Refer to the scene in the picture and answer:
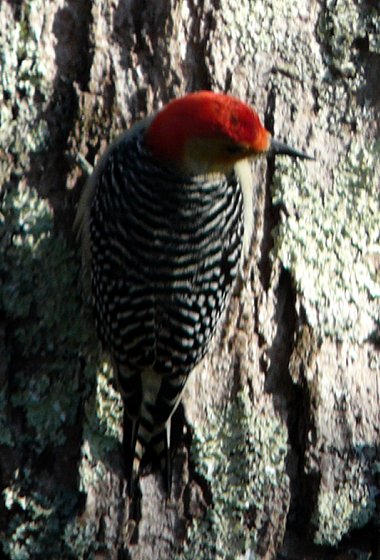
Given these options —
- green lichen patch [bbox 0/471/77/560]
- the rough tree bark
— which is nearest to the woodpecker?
the rough tree bark

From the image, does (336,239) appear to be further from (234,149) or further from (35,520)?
(35,520)

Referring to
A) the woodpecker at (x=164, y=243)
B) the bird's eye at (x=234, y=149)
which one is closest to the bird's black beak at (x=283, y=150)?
the woodpecker at (x=164, y=243)

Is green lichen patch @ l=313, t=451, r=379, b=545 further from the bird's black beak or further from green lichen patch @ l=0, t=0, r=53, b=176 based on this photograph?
green lichen patch @ l=0, t=0, r=53, b=176

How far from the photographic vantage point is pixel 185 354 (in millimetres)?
4086

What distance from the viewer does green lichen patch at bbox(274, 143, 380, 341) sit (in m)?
4.39

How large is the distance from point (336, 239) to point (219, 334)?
543mm

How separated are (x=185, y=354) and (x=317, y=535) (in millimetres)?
826

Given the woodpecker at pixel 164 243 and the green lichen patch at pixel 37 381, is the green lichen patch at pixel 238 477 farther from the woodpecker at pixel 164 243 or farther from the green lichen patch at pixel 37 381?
the green lichen patch at pixel 37 381

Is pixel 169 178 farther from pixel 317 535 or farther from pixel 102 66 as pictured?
pixel 317 535

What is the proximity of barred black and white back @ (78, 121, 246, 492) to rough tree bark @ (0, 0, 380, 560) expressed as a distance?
130 millimetres

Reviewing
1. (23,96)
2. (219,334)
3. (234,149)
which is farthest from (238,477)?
(23,96)

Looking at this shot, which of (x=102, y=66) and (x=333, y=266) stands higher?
(x=102, y=66)

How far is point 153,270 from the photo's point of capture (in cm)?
412

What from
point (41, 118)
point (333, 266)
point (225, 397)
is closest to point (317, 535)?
point (225, 397)
